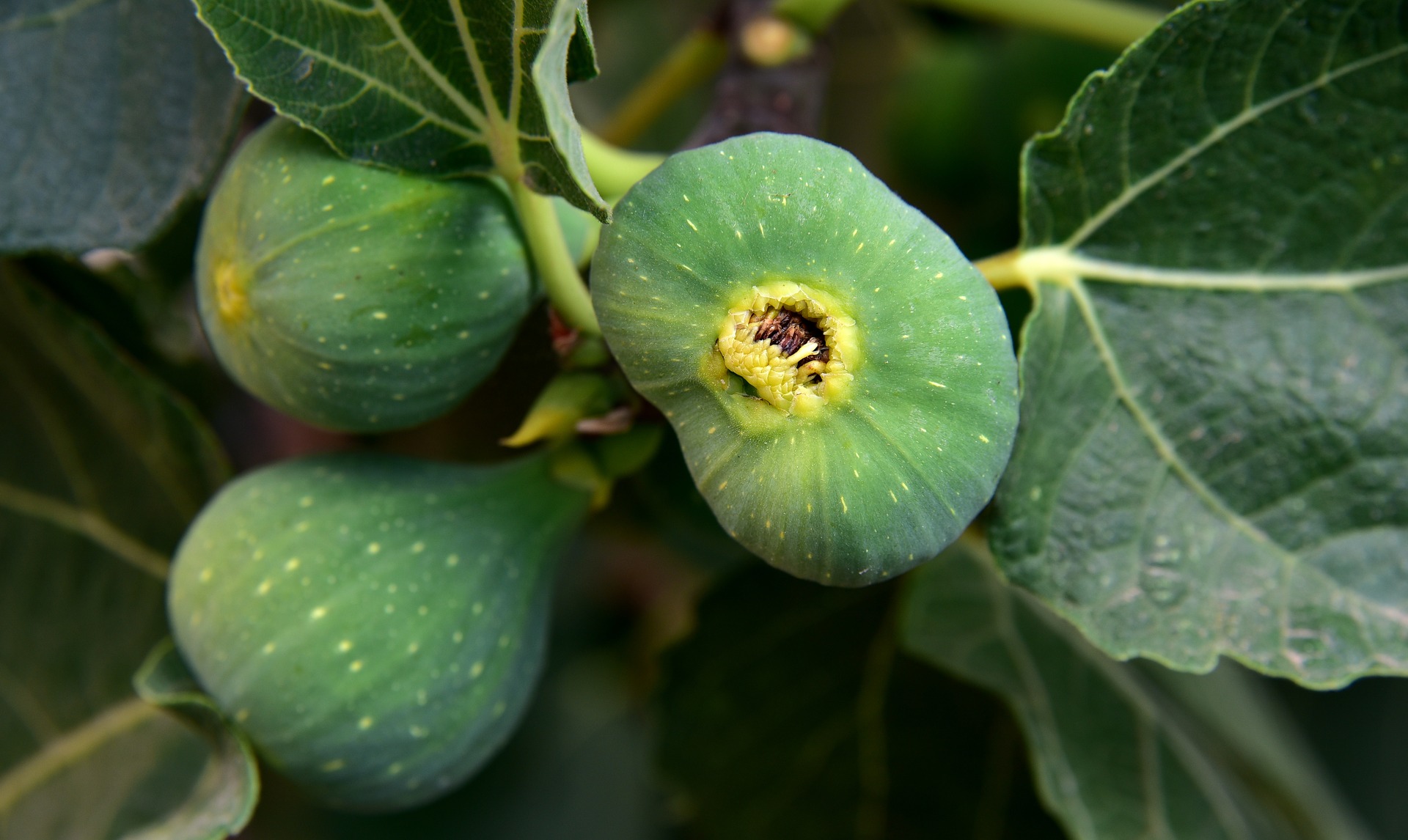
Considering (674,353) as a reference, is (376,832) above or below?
below

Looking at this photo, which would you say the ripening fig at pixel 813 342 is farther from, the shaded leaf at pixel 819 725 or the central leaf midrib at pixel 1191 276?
the shaded leaf at pixel 819 725

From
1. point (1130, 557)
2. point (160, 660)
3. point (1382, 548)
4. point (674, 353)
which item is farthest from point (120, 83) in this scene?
point (1382, 548)

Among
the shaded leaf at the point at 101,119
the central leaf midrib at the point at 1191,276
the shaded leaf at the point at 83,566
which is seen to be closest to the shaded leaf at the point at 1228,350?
the central leaf midrib at the point at 1191,276

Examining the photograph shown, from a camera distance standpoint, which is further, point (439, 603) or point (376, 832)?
point (376, 832)

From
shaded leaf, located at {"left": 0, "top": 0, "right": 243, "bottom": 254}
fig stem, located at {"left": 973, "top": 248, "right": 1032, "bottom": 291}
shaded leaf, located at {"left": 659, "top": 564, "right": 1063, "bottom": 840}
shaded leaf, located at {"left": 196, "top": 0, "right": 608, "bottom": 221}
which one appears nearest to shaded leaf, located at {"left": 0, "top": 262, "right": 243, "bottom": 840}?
shaded leaf, located at {"left": 0, "top": 0, "right": 243, "bottom": 254}

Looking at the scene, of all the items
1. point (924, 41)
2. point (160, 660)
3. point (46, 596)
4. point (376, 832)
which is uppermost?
point (924, 41)

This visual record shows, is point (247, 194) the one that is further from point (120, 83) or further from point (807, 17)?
point (807, 17)
